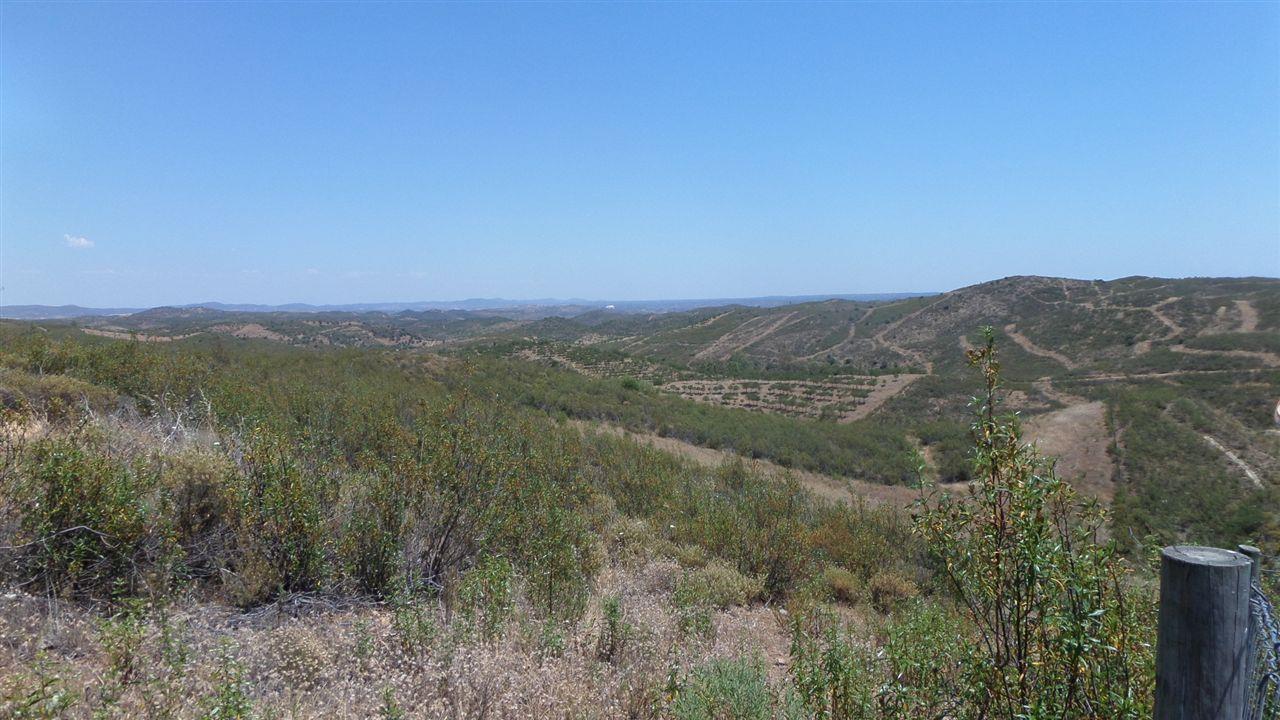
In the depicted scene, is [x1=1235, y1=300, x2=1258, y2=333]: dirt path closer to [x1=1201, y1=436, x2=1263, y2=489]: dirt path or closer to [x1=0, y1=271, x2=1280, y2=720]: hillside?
[x1=1201, y1=436, x2=1263, y2=489]: dirt path

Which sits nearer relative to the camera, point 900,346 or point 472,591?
point 472,591

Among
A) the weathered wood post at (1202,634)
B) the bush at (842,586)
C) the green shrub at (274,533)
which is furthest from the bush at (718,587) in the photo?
the weathered wood post at (1202,634)

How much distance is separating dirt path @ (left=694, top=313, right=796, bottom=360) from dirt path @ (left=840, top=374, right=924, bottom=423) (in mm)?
34938

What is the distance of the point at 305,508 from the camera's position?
4434mm

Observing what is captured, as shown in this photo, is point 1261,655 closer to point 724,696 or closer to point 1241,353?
point 724,696

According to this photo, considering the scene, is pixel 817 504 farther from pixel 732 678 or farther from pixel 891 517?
pixel 732 678

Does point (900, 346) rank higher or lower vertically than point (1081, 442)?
higher

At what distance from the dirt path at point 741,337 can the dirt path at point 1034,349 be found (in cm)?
3140

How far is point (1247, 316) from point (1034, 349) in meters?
13.0

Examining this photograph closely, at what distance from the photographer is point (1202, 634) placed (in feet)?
5.77

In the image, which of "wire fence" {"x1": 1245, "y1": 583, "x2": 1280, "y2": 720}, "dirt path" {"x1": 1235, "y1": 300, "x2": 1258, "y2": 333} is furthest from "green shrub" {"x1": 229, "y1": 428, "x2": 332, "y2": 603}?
"dirt path" {"x1": 1235, "y1": 300, "x2": 1258, "y2": 333}

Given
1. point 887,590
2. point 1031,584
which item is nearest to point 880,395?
point 887,590

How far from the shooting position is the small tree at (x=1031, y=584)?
7.07 feet

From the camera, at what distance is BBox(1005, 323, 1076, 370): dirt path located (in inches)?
1715
